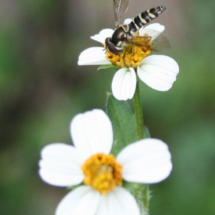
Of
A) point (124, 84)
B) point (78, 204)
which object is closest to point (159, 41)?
point (124, 84)

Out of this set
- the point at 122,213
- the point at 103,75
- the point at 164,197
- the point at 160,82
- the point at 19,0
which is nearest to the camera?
the point at 122,213

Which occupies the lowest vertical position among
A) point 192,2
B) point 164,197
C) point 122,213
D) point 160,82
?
point 164,197

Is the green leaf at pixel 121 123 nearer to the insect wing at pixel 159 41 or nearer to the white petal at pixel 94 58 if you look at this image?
the white petal at pixel 94 58

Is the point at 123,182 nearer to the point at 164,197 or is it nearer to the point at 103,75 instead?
the point at 164,197

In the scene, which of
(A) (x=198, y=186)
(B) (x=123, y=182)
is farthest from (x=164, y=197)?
(B) (x=123, y=182)

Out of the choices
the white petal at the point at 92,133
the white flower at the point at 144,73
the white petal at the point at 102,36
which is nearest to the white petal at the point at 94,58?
the white flower at the point at 144,73

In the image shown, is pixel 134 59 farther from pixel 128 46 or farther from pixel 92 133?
pixel 92 133

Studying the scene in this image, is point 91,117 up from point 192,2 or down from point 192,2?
down
